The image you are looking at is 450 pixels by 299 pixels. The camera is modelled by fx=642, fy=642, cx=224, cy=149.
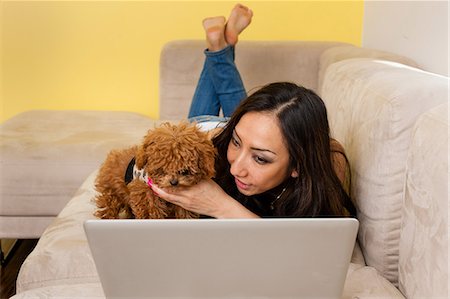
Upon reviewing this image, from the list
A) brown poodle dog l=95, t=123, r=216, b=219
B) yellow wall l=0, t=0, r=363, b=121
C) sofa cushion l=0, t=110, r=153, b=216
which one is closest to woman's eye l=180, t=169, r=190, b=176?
brown poodle dog l=95, t=123, r=216, b=219

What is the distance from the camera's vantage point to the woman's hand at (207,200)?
163 centimetres

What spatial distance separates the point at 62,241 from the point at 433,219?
3.29ft

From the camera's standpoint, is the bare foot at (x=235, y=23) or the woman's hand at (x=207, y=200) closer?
the woman's hand at (x=207, y=200)

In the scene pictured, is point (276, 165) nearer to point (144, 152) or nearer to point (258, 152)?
point (258, 152)

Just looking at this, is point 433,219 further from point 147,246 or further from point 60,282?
point 60,282

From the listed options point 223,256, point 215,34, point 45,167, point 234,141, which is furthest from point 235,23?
point 223,256

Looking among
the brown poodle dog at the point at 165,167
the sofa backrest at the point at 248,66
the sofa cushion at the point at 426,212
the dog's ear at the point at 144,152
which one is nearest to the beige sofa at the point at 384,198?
the sofa cushion at the point at 426,212

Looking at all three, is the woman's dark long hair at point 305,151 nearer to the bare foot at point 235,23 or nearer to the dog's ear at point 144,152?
the dog's ear at point 144,152

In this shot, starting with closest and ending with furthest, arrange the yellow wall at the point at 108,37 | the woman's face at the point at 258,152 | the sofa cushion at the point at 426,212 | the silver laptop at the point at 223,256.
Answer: the silver laptop at the point at 223,256
the sofa cushion at the point at 426,212
the woman's face at the point at 258,152
the yellow wall at the point at 108,37

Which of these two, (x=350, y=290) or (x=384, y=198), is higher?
(x=384, y=198)

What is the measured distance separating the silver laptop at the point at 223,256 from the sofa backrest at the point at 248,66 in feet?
7.04

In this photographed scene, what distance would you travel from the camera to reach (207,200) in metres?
1.67

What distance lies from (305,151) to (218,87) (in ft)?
3.83

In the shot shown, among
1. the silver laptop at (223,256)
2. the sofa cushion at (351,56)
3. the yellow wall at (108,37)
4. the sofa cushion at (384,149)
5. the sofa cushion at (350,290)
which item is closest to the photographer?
the silver laptop at (223,256)
